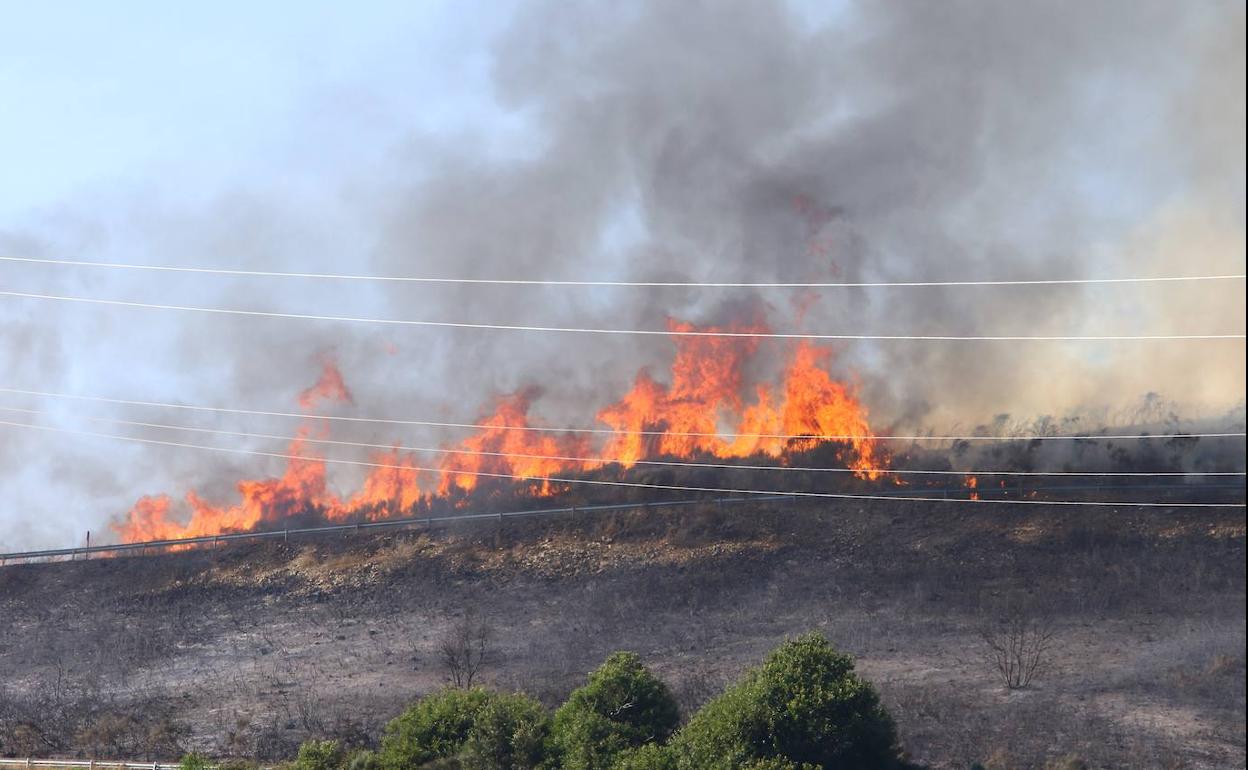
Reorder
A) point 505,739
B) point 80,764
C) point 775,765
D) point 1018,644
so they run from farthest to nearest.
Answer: point 1018,644
point 80,764
point 505,739
point 775,765

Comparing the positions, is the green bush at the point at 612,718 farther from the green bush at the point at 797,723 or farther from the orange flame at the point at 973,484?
the orange flame at the point at 973,484

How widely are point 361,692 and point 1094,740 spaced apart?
23723mm

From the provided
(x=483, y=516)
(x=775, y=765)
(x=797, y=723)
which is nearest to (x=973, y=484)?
(x=483, y=516)

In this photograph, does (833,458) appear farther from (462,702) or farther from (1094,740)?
(462,702)

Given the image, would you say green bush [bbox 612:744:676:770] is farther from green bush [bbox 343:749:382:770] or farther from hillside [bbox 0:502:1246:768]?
hillside [bbox 0:502:1246:768]

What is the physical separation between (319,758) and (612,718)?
817 cm

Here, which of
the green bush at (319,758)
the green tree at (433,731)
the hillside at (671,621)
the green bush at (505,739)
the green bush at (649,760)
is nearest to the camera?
the green bush at (649,760)

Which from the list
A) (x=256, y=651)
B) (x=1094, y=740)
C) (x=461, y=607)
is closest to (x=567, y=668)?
(x=461, y=607)

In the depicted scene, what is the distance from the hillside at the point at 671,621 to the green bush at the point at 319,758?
197 inches

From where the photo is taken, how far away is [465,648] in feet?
135

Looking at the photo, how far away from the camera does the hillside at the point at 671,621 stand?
114ft

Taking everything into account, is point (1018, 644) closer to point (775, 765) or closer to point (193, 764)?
point (775, 765)

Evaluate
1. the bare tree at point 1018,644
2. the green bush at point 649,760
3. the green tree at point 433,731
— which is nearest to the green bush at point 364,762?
the green tree at point 433,731

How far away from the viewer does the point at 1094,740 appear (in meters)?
32.1
